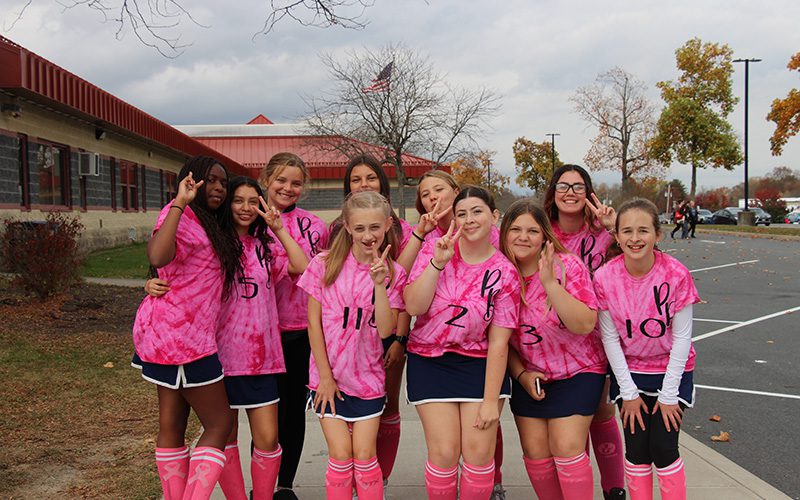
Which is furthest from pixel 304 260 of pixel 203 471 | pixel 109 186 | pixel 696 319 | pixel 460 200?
pixel 109 186

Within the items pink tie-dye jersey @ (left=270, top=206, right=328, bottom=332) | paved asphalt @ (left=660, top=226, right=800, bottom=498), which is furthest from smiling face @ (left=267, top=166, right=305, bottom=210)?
paved asphalt @ (left=660, top=226, right=800, bottom=498)

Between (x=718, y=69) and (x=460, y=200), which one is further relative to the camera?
(x=718, y=69)

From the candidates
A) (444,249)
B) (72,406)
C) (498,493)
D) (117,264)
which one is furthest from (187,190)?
(117,264)

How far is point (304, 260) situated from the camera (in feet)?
11.8

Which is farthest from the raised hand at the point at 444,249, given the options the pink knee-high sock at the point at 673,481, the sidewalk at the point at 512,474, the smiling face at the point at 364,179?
the sidewalk at the point at 512,474

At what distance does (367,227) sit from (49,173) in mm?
15454

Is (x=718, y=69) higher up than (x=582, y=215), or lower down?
higher up

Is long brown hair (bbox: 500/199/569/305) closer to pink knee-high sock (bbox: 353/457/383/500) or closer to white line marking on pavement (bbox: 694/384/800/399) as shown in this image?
pink knee-high sock (bbox: 353/457/383/500)

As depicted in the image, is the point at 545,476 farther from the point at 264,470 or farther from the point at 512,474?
the point at 264,470

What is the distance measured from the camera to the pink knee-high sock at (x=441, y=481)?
3.21 metres

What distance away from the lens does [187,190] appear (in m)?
3.09

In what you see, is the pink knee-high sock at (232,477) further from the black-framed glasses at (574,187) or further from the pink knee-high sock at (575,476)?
the black-framed glasses at (574,187)

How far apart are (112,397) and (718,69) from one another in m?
39.6

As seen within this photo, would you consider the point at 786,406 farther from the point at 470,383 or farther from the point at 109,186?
the point at 109,186
